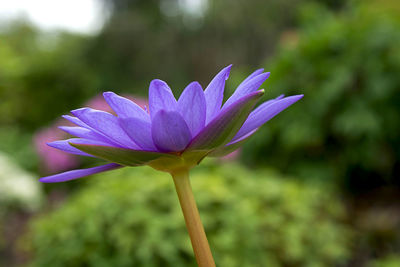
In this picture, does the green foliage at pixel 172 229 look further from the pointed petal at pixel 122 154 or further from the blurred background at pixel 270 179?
the pointed petal at pixel 122 154

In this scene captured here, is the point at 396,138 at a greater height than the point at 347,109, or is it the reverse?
the point at 347,109

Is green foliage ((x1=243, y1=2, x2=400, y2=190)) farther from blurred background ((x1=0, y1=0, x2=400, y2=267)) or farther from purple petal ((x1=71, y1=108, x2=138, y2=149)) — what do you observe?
purple petal ((x1=71, y1=108, x2=138, y2=149))

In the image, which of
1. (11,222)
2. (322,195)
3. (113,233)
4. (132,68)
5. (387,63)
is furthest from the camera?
(132,68)

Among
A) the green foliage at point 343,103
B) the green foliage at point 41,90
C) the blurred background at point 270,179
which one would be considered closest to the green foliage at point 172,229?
the blurred background at point 270,179

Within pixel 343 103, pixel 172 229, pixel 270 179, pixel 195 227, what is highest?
pixel 343 103

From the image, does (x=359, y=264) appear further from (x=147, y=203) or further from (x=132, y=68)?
(x=132, y=68)

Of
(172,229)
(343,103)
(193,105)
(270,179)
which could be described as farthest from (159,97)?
(343,103)

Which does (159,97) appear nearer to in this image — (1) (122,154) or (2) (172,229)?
(1) (122,154)

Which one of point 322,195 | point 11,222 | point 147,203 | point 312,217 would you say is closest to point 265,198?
point 312,217
